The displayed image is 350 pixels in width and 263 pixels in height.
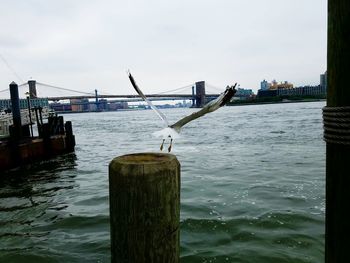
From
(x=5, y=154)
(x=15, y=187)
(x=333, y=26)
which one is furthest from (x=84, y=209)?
(x=5, y=154)

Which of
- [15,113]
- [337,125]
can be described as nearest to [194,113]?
[337,125]

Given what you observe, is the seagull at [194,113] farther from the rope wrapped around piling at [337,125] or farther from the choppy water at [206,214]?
the choppy water at [206,214]

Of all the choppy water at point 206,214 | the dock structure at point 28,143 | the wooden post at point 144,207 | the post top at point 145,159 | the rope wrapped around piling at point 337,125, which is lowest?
the choppy water at point 206,214

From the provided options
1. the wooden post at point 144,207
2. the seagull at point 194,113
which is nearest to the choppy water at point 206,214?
the seagull at point 194,113

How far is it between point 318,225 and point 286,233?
2.26ft

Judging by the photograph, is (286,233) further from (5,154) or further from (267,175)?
(5,154)

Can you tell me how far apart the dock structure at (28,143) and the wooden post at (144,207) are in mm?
12375

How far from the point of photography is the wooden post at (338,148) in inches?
A: 66.6

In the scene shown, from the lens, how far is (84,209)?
730cm

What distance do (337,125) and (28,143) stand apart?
1481 centimetres

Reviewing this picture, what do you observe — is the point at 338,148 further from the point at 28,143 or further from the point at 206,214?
the point at 28,143

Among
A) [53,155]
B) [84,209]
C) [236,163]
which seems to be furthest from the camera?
[53,155]

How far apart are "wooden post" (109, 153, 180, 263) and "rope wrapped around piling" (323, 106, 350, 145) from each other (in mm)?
909

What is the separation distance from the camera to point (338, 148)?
5.85ft
